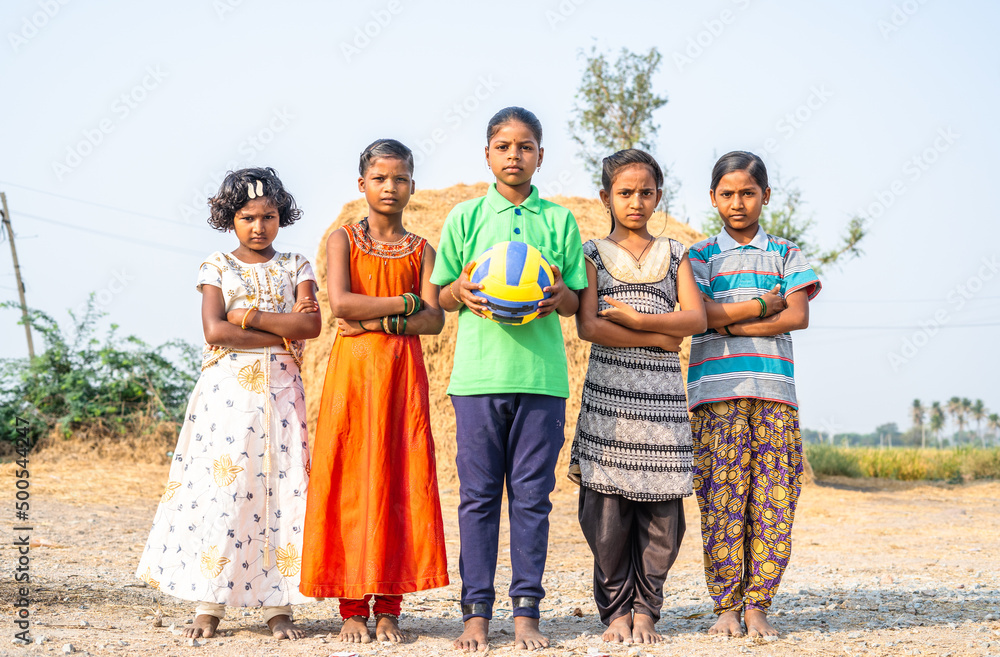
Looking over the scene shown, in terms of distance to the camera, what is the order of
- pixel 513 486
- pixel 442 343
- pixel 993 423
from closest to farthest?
pixel 513 486 → pixel 442 343 → pixel 993 423

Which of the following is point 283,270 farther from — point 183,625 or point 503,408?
point 183,625

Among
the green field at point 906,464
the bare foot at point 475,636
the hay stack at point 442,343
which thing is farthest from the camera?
the green field at point 906,464

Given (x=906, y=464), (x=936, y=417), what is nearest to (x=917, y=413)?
(x=936, y=417)

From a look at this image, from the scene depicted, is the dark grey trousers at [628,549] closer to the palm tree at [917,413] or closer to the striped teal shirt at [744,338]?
the striped teal shirt at [744,338]

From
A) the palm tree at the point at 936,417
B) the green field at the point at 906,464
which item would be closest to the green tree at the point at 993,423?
the palm tree at the point at 936,417

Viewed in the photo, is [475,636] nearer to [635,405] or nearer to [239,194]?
[635,405]

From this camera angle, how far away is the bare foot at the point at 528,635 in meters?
2.92

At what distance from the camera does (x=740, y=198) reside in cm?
346

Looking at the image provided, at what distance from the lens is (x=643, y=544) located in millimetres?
3277

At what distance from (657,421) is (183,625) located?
217 cm

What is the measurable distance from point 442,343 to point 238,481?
588 cm

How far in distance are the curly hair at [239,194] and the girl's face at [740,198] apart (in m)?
1.94

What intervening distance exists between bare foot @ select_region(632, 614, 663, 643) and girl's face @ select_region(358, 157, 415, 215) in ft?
6.33

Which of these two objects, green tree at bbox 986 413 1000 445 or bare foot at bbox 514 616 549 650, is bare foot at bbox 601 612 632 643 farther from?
green tree at bbox 986 413 1000 445
